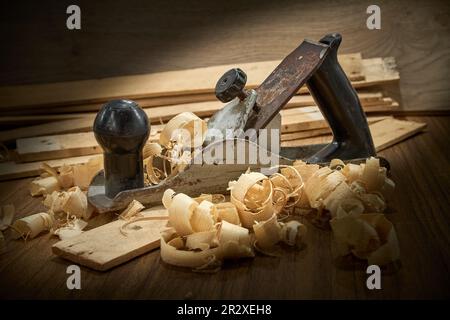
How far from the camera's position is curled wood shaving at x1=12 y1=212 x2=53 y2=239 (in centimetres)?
244

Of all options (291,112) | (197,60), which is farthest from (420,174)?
(197,60)

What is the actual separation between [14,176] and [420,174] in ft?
5.92

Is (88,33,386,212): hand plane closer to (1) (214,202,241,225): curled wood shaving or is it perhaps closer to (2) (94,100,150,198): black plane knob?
(2) (94,100,150,198): black plane knob

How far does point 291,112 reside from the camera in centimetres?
374

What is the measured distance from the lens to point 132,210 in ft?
8.20

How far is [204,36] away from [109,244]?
2066mm

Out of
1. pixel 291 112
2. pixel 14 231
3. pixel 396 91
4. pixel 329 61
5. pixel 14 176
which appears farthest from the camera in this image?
pixel 396 91

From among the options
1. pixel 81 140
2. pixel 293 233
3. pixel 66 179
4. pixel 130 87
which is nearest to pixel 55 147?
pixel 81 140

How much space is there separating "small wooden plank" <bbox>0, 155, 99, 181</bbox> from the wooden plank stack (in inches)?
4.8

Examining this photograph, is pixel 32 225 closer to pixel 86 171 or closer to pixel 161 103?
pixel 86 171

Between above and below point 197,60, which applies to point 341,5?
above

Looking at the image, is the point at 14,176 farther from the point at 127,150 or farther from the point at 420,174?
the point at 420,174

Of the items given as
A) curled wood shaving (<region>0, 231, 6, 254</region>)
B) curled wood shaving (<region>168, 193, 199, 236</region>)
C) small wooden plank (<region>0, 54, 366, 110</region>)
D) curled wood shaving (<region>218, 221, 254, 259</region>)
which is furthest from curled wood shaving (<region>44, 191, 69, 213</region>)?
small wooden plank (<region>0, 54, 366, 110</region>)

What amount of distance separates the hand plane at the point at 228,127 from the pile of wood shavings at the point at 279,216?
13cm
